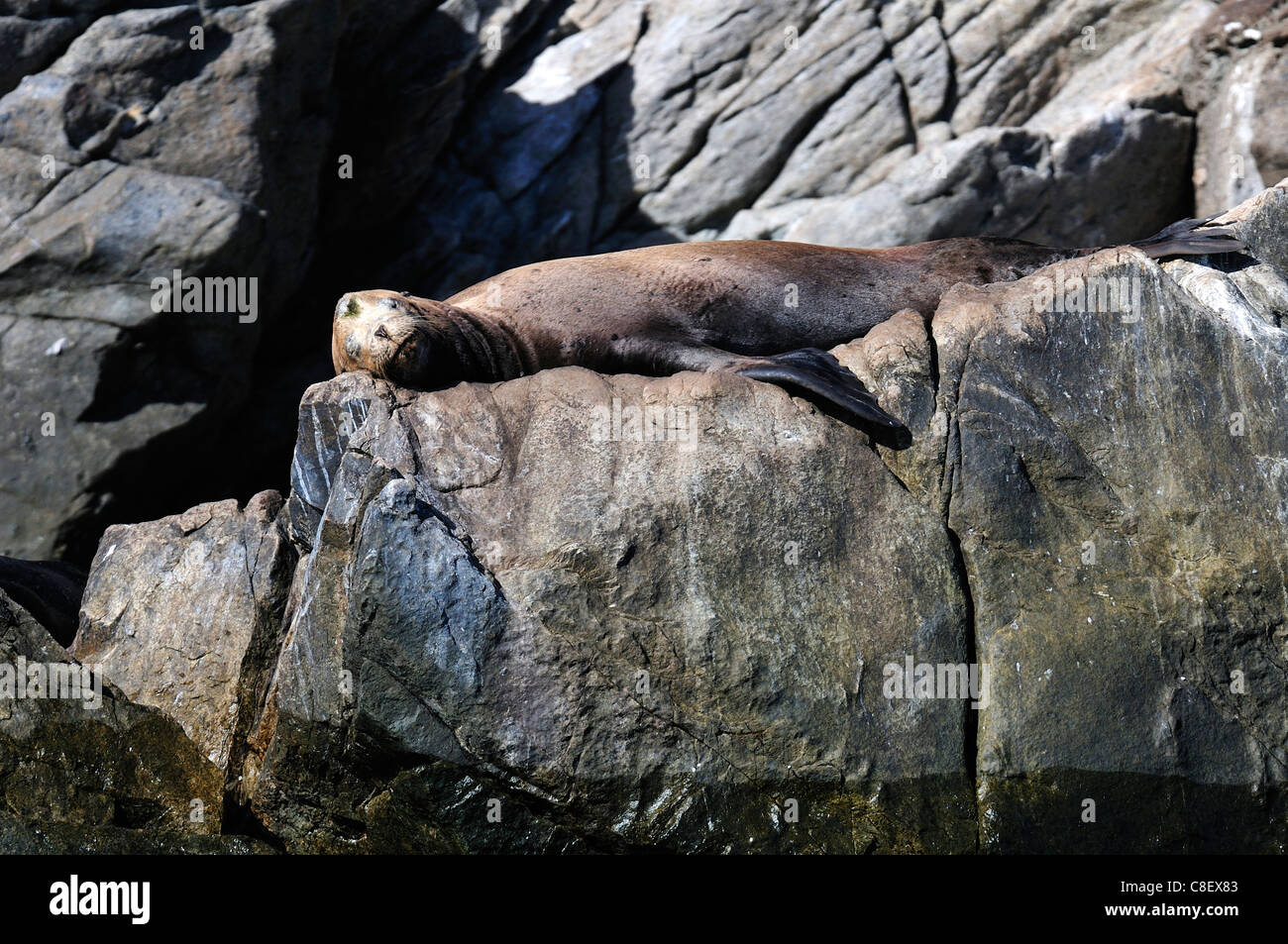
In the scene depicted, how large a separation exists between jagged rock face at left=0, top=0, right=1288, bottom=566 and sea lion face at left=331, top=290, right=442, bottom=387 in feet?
18.1

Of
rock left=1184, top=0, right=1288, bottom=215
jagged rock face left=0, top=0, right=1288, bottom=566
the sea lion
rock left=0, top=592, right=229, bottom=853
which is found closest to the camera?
rock left=0, top=592, right=229, bottom=853

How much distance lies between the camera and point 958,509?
568 centimetres

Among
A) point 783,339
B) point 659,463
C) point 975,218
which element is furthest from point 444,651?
point 975,218

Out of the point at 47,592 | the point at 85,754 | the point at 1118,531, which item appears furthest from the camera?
the point at 47,592

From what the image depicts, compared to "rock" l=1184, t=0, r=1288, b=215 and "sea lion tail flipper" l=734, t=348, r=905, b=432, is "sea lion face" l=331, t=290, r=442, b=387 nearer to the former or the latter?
"sea lion tail flipper" l=734, t=348, r=905, b=432

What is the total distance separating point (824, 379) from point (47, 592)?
479 cm

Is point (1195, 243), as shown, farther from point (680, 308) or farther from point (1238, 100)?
point (1238, 100)

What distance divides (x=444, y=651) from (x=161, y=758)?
1.70 m

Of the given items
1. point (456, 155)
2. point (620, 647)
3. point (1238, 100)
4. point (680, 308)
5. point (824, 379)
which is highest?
point (456, 155)

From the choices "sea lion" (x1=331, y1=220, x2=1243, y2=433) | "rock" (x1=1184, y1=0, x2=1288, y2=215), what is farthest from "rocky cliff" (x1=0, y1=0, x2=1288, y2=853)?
"rock" (x1=1184, y1=0, x2=1288, y2=215)

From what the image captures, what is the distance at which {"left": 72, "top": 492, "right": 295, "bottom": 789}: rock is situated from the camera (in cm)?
636

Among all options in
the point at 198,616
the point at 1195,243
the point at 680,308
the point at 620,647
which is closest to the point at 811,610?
the point at 620,647

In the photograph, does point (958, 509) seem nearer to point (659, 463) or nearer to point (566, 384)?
point (659, 463)

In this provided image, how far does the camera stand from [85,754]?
574cm
